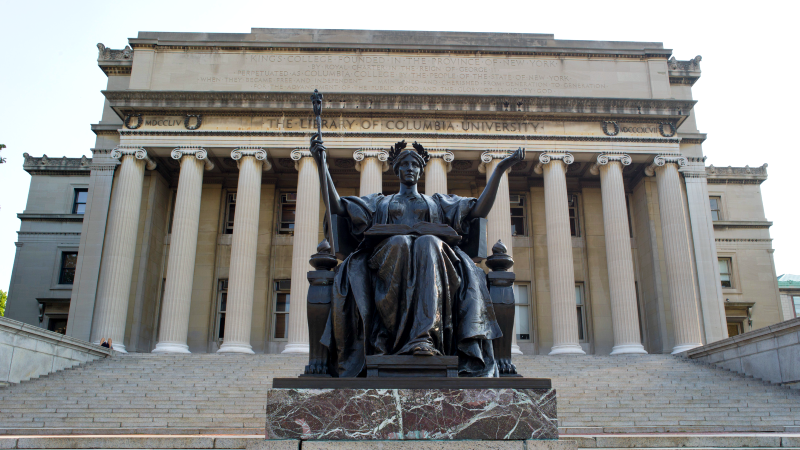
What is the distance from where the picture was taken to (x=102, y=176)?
95.1ft

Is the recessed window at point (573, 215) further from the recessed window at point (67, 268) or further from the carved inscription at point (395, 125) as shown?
the recessed window at point (67, 268)

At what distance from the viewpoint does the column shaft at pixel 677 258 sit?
86.7 feet

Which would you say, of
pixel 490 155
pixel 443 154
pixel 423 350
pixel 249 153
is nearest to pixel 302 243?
pixel 249 153

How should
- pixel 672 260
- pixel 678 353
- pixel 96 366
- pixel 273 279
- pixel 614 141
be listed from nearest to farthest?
pixel 96 366 < pixel 678 353 < pixel 672 260 < pixel 614 141 < pixel 273 279

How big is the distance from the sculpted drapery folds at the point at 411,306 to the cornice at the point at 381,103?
2250 cm

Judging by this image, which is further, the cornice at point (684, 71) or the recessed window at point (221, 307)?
the cornice at point (684, 71)

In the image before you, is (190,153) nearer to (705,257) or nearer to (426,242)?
(705,257)

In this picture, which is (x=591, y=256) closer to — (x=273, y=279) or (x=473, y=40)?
(x=473, y=40)

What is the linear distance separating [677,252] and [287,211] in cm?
1854

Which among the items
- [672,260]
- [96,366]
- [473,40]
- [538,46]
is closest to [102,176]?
[96,366]

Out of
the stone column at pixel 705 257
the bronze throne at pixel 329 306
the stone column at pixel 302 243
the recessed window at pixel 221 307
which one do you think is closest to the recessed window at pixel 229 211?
the recessed window at pixel 221 307

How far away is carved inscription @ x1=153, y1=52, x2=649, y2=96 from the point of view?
30.5 metres

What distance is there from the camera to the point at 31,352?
1830 cm

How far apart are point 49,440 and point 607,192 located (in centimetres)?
2569
